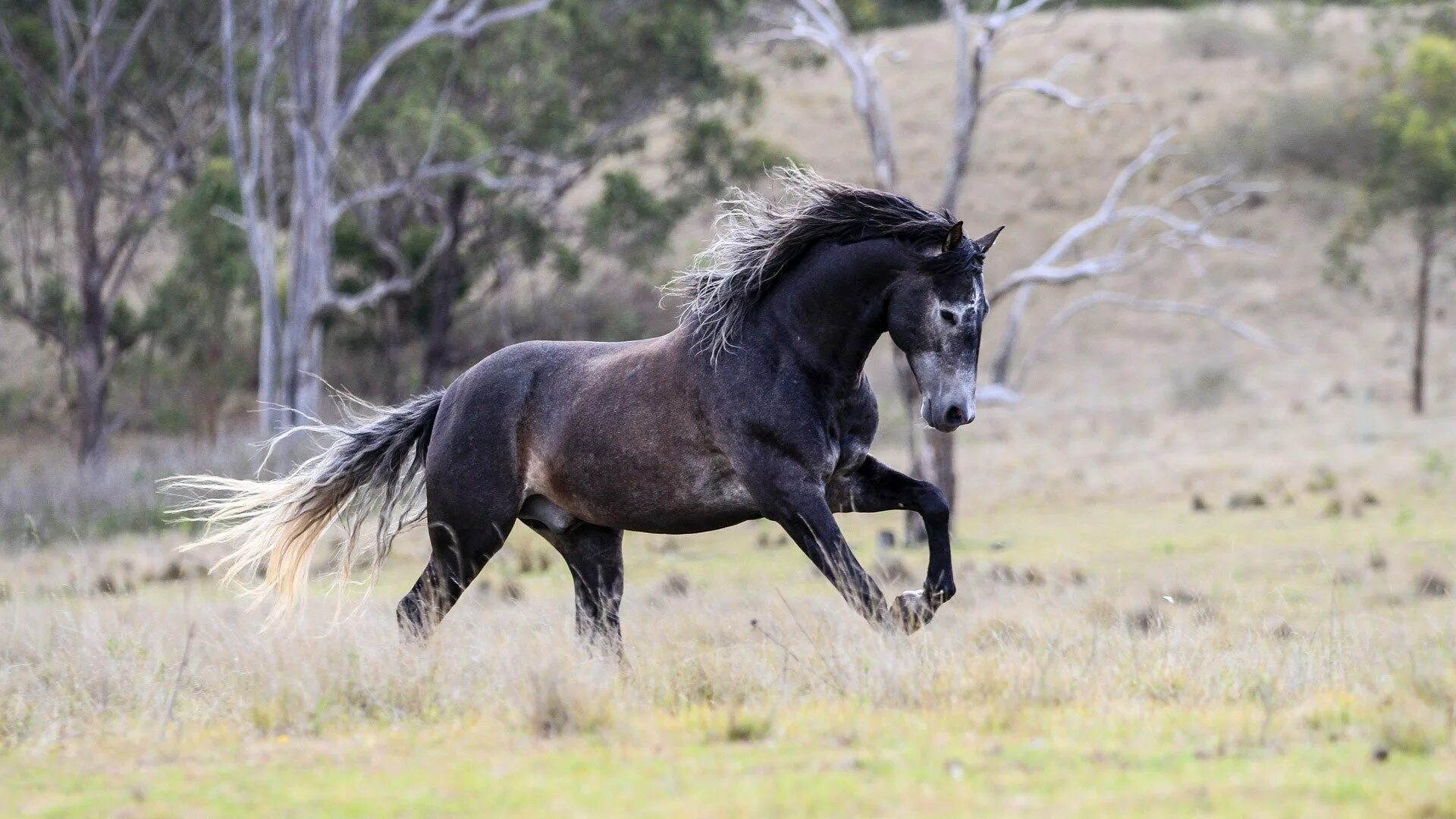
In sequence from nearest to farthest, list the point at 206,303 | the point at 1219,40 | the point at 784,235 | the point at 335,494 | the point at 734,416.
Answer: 1. the point at 734,416
2. the point at 784,235
3. the point at 335,494
4. the point at 206,303
5. the point at 1219,40

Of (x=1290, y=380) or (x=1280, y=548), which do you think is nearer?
(x=1280, y=548)

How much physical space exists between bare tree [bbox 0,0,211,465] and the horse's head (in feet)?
76.4

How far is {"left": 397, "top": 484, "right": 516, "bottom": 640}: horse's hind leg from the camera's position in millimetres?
7836

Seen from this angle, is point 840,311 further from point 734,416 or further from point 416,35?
point 416,35

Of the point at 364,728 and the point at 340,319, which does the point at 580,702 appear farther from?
the point at 340,319

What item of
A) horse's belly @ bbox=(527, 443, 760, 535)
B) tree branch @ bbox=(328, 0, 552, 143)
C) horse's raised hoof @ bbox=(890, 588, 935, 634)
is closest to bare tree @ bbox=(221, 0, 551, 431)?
tree branch @ bbox=(328, 0, 552, 143)

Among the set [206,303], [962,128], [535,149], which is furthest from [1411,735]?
[206,303]

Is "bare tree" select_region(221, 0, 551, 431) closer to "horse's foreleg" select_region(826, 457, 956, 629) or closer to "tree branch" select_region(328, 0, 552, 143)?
"tree branch" select_region(328, 0, 552, 143)

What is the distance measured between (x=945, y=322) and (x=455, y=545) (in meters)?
2.70

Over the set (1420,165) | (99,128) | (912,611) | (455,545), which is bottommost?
(912,611)

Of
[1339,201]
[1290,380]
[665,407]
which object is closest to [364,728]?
[665,407]

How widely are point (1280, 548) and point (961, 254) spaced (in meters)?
9.71

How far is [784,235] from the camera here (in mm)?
7426

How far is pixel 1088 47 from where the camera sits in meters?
61.4
